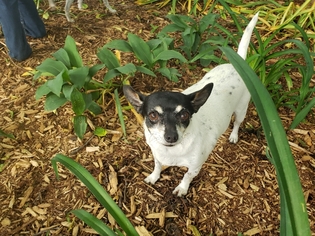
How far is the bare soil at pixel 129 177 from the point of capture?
2320 millimetres

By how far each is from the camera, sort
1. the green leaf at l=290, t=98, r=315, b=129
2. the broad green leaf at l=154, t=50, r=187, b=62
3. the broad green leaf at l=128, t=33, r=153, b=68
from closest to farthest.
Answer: the green leaf at l=290, t=98, r=315, b=129, the broad green leaf at l=154, t=50, r=187, b=62, the broad green leaf at l=128, t=33, r=153, b=68

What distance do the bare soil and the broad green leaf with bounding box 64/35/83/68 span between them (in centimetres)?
44

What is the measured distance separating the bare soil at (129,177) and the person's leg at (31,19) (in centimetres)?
67

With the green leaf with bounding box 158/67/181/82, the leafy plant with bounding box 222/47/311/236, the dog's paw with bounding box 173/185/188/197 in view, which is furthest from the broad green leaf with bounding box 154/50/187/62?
the leafy plant with bounding box 222/47/311/236

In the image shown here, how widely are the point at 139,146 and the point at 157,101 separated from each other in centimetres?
98

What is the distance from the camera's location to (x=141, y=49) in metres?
3.05

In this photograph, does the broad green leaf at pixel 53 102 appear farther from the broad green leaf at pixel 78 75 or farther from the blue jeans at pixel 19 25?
the blue jeans at pixel 19 25

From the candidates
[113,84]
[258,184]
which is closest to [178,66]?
[113,84]

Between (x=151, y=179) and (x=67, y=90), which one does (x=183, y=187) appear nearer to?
(x=151, y=179)

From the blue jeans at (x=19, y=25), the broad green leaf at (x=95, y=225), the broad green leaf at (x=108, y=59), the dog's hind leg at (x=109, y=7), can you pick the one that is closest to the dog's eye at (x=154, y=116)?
the broad green leaf at (x=95, y=225)

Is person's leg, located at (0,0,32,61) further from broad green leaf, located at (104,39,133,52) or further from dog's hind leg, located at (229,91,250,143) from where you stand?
dog's hind leg, located at (229,91,250,143)

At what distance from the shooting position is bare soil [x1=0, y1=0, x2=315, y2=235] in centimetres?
232

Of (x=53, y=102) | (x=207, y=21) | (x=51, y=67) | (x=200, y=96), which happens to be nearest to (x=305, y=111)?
(x=200, y=96)

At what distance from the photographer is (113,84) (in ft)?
10.1
